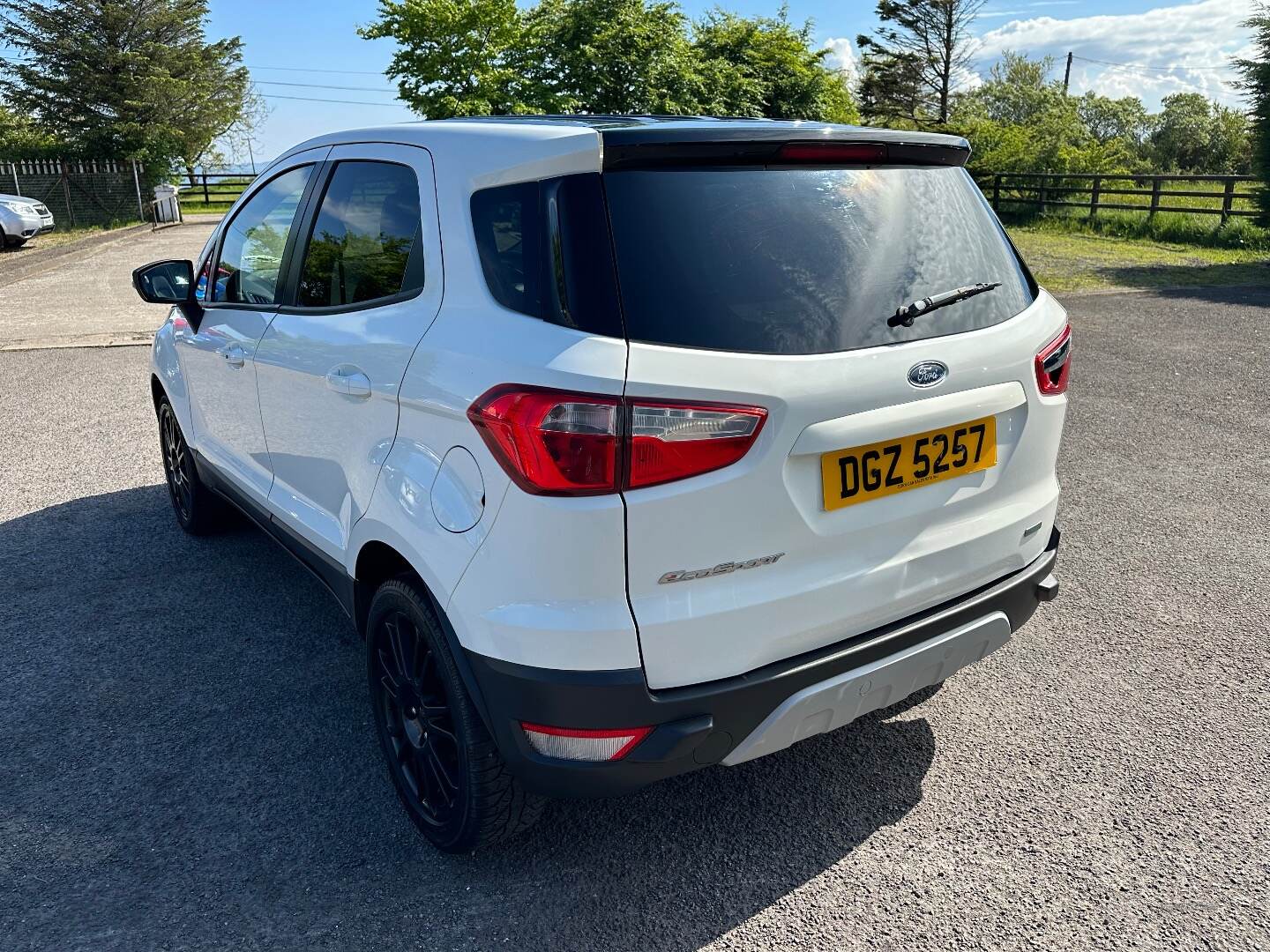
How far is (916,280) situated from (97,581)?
3.71 metres

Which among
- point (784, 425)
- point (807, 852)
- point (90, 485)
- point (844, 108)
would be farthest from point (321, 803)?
point (844, 108)

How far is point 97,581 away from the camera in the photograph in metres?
4.33

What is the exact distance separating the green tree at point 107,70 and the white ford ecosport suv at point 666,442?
4273cm

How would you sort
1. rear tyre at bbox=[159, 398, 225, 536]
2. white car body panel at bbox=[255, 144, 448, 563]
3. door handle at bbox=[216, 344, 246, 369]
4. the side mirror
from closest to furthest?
white car body panel at bbox=[255, 144, 448, 563] < door handle at bbox=[216, 344, 246, 369] < the side mirror < rear tyre at bbox=[159, 398, 225, 536]

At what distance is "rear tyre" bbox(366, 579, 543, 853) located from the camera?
2352 mm

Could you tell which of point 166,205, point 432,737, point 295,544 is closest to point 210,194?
point 166,205

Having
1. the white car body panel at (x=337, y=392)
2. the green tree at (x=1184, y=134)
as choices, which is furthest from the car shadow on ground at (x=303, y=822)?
the green tree at (x=1184, y=134)

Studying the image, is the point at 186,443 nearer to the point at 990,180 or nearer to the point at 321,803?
the point at 321,803

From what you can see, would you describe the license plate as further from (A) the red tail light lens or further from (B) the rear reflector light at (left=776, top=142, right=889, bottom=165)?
(B) the rear reflector light at (left=776, top=142, right=889, bottom=165)

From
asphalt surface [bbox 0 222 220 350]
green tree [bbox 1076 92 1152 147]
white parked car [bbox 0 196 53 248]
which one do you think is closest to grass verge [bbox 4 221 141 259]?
asphalt surface [bbox 0 222 220 350]

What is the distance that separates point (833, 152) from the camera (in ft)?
7.86

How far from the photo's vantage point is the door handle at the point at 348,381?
2.59 metres

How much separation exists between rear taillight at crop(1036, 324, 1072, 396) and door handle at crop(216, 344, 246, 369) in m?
2.58

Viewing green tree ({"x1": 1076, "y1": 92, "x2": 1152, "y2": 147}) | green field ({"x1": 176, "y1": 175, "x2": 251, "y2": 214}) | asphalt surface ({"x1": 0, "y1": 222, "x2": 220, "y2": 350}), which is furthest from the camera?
green tree ({"x1": 1076, "y1": 92, "x2": 1152, "y2": 147})
